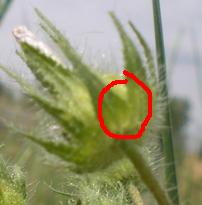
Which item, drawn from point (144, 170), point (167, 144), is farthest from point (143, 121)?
point (167, 144)

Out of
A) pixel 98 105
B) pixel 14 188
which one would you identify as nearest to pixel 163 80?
pixel 98 105

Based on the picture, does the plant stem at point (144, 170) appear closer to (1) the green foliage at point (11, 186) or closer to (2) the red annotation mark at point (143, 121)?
(2) the red annotation mark at point (143, 121)

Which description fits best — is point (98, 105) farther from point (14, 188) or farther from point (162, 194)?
point (14, 188)

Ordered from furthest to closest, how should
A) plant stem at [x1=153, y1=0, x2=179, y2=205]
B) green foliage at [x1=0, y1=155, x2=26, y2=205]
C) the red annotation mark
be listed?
plant stem at [x1=153, y1=0, x2=179, y2=205]
green foliage at [x1=0, y1=155, x2=26, y2=205]
the red annotation mark

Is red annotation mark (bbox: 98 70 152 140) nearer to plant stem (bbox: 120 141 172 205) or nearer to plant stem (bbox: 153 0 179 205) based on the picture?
plant stem (bbox: 120 141 172 205)

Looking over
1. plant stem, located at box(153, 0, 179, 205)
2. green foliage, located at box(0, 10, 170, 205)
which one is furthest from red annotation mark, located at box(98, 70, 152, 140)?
plant stem, located at box(153, 0, 179, 205)

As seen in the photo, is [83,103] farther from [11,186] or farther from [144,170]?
[11,186]
